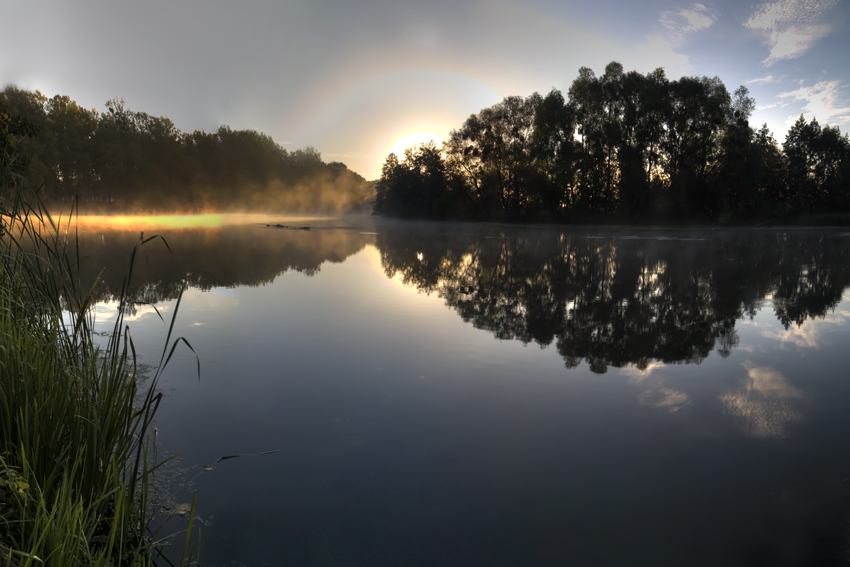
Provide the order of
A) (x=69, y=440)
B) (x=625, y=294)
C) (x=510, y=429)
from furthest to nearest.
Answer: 1. (x=625, y=294)
2. (x=510, y=429)
3. (x=69, y=440)

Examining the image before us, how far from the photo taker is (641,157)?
44094 millimetres

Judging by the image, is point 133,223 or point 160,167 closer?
point 133,223

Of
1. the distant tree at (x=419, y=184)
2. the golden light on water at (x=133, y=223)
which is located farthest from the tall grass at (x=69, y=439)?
the distant tree at (x=419, y=184)

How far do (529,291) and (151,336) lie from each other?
276 inches

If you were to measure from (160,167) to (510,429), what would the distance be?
272 feet

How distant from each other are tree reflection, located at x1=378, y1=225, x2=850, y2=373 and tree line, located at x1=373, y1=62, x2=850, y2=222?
2682 cm

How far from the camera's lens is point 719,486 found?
10.7ft

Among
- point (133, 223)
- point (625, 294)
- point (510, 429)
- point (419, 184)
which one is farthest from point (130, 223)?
point (510, 429)

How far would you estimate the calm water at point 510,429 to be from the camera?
110 inches

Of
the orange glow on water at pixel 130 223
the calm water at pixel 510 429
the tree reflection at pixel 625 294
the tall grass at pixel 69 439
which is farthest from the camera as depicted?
the orange glow on water at pixel 130 223

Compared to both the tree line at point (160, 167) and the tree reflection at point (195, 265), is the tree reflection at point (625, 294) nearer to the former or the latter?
the tree reflection at point (195, 265)

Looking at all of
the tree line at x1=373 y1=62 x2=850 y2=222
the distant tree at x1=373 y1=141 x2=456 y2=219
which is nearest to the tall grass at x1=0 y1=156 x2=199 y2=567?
the tree line at x1=373 y1=62 x2=850 y2=222

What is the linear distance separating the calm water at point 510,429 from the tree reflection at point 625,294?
0.08 m

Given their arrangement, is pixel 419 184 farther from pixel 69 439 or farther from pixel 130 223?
pixel 69 439
